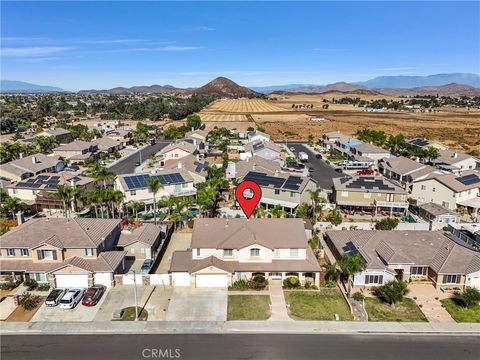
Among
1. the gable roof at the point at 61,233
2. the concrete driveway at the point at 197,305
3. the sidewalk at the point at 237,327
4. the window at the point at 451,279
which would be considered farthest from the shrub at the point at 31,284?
the window at the point at 451,279

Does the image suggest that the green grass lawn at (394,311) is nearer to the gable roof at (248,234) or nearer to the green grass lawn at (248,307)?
the gable roof at (248,234)

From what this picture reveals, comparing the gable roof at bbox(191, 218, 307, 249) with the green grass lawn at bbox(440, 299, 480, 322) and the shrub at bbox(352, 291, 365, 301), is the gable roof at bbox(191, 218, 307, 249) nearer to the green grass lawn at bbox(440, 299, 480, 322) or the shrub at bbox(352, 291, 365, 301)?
the shrub at bbox(352, 291, 365, 301)

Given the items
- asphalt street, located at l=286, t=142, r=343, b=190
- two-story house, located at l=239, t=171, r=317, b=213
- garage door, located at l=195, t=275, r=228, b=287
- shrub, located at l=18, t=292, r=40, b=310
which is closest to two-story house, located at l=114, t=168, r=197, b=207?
two-story house, located at l=239, t=171, r=317, b=213

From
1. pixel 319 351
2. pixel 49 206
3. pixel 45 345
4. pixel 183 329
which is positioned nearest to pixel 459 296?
pixel 319 351

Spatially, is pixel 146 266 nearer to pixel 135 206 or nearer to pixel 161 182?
pixel 135 206

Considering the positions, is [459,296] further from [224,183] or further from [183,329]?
[224,183]

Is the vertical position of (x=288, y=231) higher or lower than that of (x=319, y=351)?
higher

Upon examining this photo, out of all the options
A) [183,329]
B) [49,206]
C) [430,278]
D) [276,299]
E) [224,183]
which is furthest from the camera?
[224,183]
